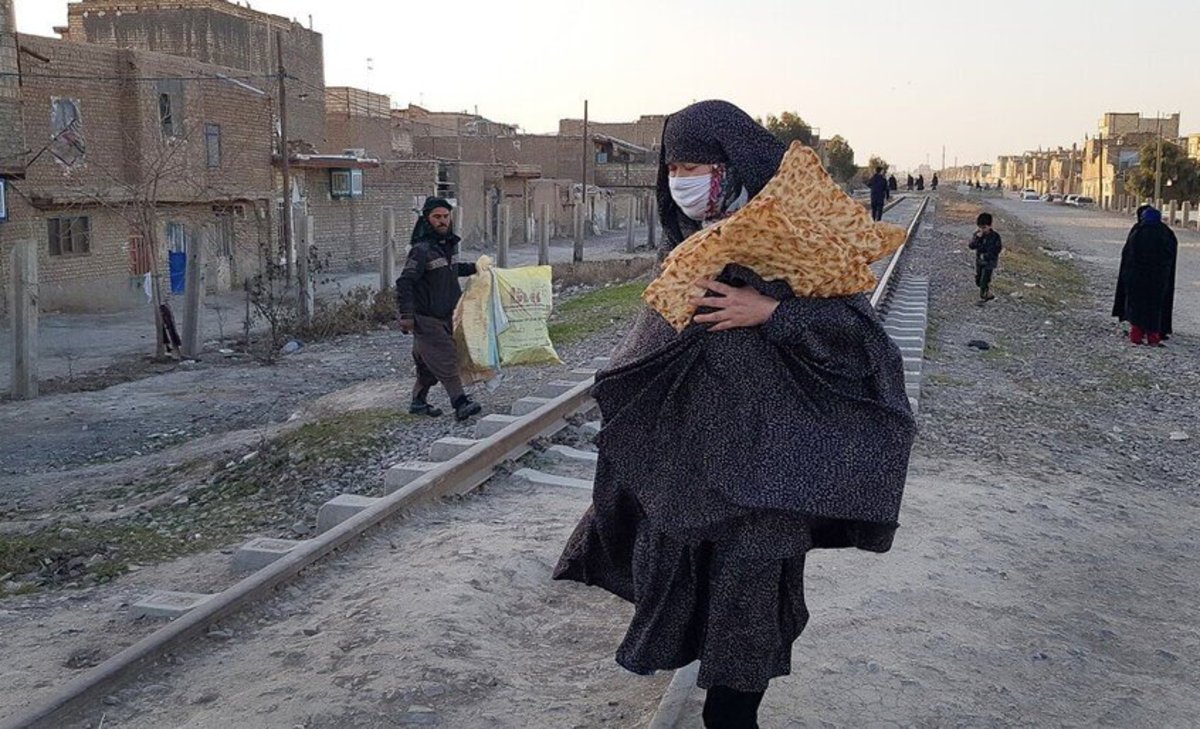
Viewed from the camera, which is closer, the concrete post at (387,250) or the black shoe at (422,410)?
the black shoe at (422,410)

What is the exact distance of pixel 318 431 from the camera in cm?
817

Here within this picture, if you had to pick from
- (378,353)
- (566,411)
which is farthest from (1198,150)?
(566,411)

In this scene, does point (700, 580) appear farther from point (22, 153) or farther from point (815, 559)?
point (22, 153)

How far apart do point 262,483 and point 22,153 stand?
1623 cm

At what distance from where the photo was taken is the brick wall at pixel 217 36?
42344mm

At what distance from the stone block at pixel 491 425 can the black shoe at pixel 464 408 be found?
2.23 feet

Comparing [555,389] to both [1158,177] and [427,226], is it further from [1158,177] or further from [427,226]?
[1158,177]

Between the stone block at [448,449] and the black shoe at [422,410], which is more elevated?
the stone block at [448,449]

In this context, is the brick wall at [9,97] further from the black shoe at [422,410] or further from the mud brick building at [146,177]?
the black shoe at [422,410]

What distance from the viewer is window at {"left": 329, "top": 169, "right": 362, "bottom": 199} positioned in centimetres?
3284

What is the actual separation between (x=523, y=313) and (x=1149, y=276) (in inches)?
327

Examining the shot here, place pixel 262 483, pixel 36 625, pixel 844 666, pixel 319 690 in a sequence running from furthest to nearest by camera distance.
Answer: pixel 262 483, pixel 36 625, pixel 844 666, pixel 319 690

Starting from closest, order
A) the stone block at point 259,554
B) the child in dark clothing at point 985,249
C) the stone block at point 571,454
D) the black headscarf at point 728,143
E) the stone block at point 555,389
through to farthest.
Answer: the black headscarf at point 728,143
the stone block at point 259,554
the stone block at point 571,454
the stone block at point 555,389
the child in dark clothing at point 985,249

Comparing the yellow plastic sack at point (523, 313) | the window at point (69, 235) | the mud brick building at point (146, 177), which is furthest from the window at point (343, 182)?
the yellow plastic sack at point (523, 313)
